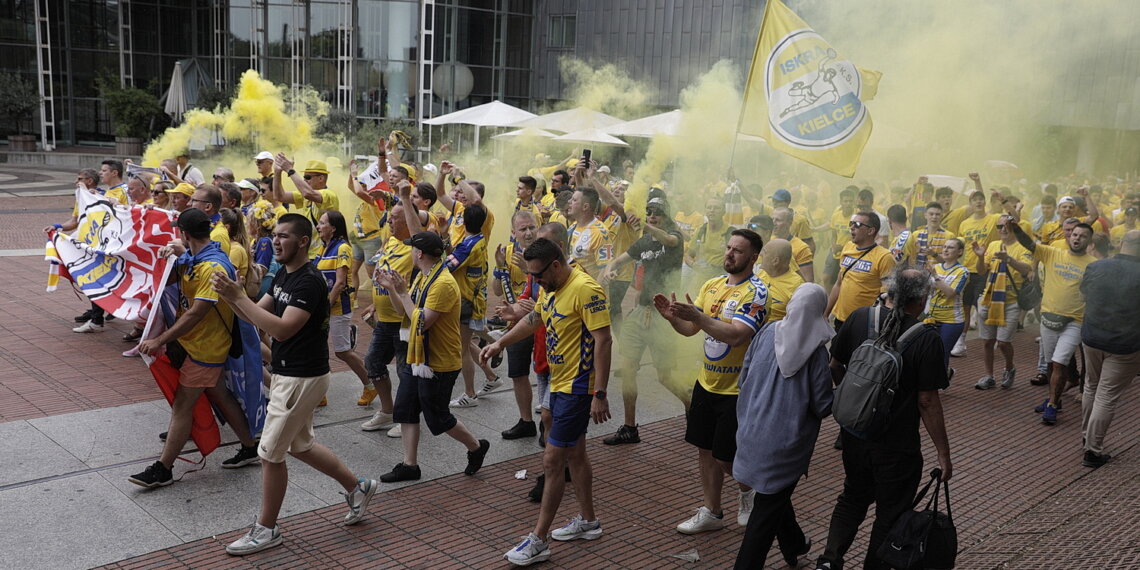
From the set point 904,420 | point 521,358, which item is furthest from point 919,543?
point 521,358

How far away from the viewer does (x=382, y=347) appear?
264 inches

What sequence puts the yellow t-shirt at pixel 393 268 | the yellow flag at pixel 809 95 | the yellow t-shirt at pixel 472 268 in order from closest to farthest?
the yellow t-shirt at pixel 393 268 → the yellow t-shirt at pixel 472 268 → the yellow flag at pixel 809 95

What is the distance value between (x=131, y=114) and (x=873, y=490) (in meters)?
31.5

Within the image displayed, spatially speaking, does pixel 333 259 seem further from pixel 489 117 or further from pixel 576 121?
pixel 489 117

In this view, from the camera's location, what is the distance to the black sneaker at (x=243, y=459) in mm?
5969

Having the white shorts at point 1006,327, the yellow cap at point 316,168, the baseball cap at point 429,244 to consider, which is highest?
the yellow cap at point 316,168

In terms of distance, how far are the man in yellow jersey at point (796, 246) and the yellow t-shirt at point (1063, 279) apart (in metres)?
2.05

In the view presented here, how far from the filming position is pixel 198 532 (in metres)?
5.02

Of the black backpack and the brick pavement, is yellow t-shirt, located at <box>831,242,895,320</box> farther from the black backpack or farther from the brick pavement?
the black backpack

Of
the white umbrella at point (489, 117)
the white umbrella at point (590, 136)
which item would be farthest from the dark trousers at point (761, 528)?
the white umbrella at point (489, 117)

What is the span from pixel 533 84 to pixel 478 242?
Result: 26422 mm

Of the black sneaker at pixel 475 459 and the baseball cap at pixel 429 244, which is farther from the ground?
the baseball cap at pixel 429 244

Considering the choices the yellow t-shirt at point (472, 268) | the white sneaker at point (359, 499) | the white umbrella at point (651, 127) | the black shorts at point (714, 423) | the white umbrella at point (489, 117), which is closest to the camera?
the black shorts at point (714, 423)

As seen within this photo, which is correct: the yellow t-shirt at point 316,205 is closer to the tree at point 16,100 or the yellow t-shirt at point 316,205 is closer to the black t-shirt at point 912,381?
the black t-shirt at point 912,381
